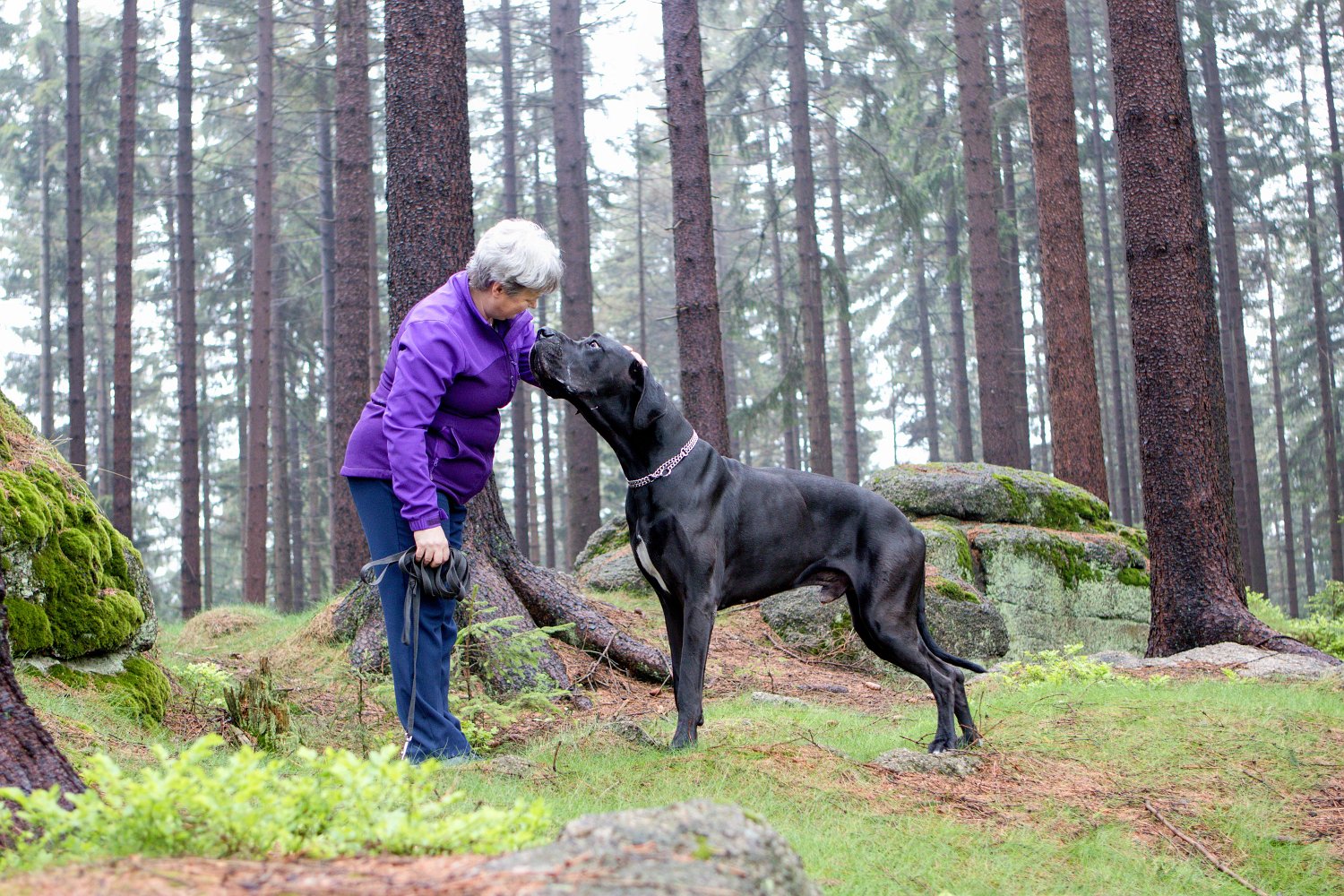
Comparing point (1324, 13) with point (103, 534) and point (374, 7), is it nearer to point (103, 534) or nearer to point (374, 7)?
Answer: point (374, 7)

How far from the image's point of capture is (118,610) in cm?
605

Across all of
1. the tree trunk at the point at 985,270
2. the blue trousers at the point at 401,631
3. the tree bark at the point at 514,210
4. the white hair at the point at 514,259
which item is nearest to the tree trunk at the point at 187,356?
the tree bark at the point at 514,210

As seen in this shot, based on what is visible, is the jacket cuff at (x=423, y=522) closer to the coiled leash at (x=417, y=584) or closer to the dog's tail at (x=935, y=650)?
the coiled leash at (x=417, y=584)

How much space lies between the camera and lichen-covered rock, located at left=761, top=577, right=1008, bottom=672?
9391 millimetres

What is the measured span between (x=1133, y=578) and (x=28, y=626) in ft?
32.2

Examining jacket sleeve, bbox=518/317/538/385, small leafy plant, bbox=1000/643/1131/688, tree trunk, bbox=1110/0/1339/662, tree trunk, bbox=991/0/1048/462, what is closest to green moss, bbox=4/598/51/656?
jacket sleeve, bbox=518/317/538/385

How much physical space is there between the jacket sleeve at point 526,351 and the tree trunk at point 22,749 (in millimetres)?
2543

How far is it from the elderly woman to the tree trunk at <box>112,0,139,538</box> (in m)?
13.7

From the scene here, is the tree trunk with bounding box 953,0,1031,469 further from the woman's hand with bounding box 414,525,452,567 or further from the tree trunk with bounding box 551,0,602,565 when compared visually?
the woman's hand with bounding box 414,525,452,567

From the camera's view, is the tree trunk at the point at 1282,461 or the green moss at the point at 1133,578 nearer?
the green moss at the point at 1133,578

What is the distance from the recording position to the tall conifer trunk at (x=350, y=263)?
14.4 m

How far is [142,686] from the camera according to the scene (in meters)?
6.03

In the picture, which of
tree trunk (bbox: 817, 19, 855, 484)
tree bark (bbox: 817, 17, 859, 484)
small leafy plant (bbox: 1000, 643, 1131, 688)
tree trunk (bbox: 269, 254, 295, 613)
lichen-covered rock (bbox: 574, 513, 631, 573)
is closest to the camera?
small leafy plant (bbox: 1000, 643, 1131, 688)

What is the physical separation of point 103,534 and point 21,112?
29.2 m
